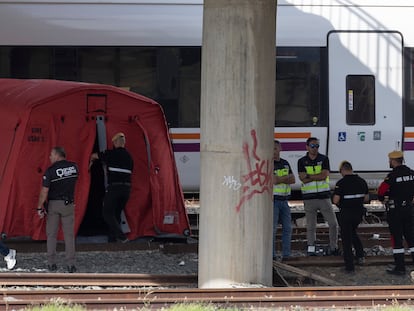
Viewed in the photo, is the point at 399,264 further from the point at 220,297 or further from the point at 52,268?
the point at 52,268

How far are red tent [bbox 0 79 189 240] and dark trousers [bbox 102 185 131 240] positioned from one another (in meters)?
0.26

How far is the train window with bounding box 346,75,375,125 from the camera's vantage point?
16.8 m

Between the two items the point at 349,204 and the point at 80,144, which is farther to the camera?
the point at 80,144

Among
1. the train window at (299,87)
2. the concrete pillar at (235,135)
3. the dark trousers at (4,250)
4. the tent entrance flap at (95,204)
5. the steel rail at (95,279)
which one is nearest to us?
the concrete pillar at (235,135)

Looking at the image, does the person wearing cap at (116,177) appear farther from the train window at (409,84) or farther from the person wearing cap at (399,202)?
the train window at (409,84)

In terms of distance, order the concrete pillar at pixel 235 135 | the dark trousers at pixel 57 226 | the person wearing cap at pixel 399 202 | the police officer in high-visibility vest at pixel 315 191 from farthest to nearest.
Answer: the police officer in high-visibility vest at pixel 315 191 < the person wearing cap at pixel 399 202 < the dark trousers at pixel 57 226 < the concrete pillar at pixel 235 135

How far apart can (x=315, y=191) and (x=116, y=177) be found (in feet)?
10.0

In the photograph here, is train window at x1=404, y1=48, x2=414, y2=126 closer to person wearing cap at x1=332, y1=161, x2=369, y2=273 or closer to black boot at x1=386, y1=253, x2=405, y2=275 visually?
person wearing cap at x1=332, y1=161, x2=369, y2=273

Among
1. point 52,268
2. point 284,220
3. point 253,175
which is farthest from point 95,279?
point 284,220

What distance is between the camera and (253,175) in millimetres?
10789

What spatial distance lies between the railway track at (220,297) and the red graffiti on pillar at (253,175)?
4.06ft

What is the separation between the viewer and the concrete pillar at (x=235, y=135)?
1062 centimetres

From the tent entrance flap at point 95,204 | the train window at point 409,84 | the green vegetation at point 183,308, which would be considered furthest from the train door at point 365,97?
the green vegetation at point 183,308

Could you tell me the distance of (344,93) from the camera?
16.8 m
